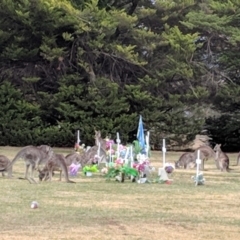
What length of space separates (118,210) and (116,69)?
2178 cm

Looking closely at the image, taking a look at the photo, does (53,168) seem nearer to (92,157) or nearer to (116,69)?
(92,157)

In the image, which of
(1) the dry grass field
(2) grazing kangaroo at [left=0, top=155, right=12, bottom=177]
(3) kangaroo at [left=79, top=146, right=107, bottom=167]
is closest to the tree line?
(3) kangaroo at [left=79, top=146, right=107, bottom=167]

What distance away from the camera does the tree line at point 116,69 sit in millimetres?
31281

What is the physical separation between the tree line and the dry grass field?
15.4 metres

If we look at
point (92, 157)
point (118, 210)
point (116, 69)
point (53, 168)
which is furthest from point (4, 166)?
point (116, 69)

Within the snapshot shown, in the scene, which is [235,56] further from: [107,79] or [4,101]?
[4,101]

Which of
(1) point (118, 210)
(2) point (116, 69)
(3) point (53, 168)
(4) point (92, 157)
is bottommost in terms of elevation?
(1) point (118, 210)

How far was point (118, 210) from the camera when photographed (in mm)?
11414

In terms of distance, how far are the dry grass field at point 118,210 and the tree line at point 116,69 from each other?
15.4 m

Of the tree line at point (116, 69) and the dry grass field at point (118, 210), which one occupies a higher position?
the tree line at point (116, 69)

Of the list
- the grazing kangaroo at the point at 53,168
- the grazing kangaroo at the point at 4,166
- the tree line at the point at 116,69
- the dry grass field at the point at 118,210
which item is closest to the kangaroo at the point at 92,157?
the dry grass field at the point at 118,210

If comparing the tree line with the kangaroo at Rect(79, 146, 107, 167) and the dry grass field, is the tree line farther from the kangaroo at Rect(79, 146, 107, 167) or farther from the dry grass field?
the dry grass field

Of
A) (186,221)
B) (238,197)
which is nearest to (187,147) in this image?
(238,197)

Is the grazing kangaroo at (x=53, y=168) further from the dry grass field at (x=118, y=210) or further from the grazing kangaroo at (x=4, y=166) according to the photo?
the grazing kangaroo at (x=4, y=166)
